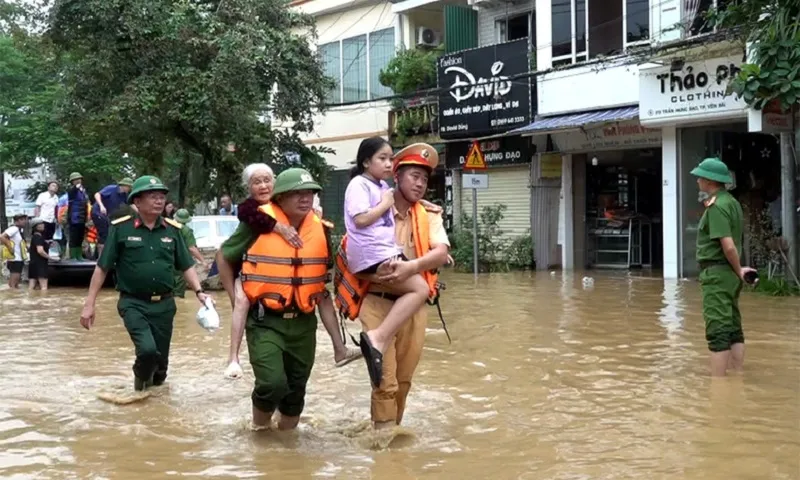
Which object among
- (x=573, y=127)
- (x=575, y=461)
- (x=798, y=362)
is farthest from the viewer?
(x=573, y=127)

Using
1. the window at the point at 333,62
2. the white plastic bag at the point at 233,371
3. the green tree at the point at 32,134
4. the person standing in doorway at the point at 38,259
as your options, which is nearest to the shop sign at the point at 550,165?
the window at the point at 333,62

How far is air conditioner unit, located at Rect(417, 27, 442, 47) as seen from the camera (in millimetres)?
23938

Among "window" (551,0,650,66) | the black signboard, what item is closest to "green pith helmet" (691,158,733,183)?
"window" (551,0,650,66)

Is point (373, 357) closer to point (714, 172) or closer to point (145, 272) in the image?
point (145, 272)

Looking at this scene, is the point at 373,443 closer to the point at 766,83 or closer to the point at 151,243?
the point at 151,243

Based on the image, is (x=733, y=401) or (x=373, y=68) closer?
(x=733, y=401)

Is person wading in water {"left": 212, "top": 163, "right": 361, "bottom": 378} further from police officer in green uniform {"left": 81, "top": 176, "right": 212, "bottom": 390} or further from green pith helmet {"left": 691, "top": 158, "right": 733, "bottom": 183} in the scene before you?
green pith helmet {"left": 691, "top": 158, "right": 733, "bottom": 183}

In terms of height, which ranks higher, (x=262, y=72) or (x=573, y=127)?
(x=262, y=72)

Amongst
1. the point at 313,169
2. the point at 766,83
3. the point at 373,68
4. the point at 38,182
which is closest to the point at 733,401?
the point at 766,83

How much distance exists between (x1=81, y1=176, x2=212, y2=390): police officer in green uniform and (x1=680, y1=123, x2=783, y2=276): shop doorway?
40.9 ft

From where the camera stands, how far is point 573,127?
1825 cm

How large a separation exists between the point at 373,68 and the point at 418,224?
20627 millimetres

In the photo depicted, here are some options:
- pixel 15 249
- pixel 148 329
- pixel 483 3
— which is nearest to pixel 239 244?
pixel 148 329

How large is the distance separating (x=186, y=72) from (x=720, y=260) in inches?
525
